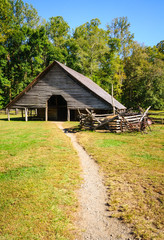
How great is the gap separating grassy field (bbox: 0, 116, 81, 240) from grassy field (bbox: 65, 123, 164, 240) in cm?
121

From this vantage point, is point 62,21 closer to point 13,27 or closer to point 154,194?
point 13,27

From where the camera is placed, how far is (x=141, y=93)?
42750mm

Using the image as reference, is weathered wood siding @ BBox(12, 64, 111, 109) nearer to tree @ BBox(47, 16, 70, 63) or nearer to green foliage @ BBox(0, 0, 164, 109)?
green foliage @ BBox(0, 0, 164, 109)

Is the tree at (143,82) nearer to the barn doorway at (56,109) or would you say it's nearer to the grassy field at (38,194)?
the barn doorway at (56,109)

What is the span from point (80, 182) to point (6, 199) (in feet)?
7.79

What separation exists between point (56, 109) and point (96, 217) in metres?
25.6

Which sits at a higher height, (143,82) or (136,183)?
(143,82)

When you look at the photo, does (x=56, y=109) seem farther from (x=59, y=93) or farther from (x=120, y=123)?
(x=120, y=123)

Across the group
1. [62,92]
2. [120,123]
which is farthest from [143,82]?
[120,123]

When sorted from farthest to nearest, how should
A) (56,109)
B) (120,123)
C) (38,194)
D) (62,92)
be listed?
(56,109) → (62,92) → (120,123) → (38,194)

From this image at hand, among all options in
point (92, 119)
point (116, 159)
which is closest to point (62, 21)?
point (92, 119)

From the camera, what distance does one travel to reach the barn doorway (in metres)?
29.2

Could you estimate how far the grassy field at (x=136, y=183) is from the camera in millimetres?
4055

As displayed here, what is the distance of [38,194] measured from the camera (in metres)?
5.13
